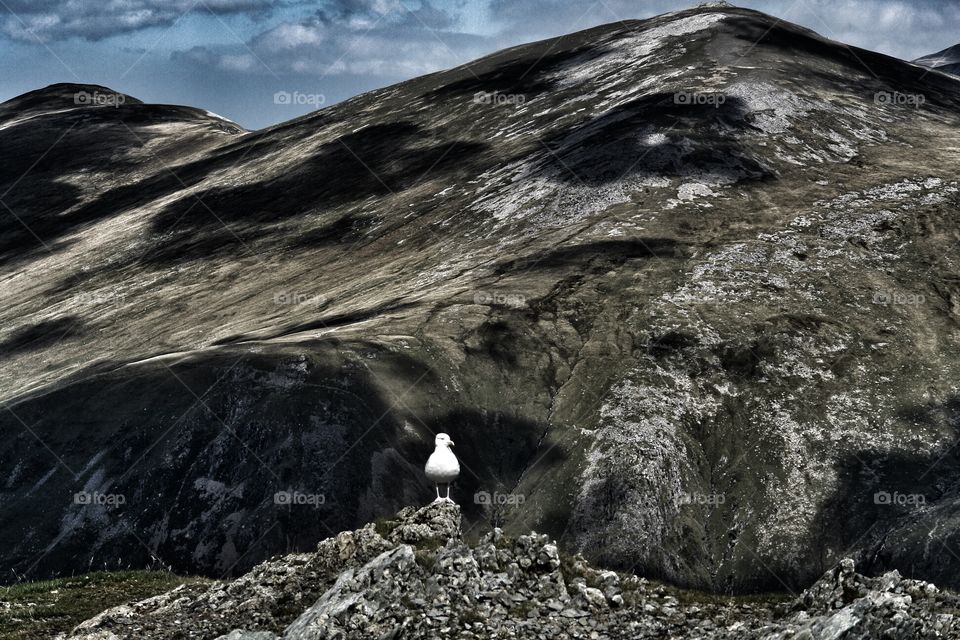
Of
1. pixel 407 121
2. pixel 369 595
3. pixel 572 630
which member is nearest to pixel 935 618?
pixel 572 630

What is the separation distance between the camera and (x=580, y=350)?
1452 inches

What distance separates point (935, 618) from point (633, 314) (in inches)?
882

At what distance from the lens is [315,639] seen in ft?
60.5

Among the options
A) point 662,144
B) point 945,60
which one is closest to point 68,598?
point 662,144

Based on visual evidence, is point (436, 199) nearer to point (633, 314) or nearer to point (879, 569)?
point (633, 314)

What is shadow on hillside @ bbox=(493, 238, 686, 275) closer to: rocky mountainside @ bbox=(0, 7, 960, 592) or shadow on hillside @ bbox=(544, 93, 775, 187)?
rocky mountainside @ bbox=(0, 7, 960, 592)

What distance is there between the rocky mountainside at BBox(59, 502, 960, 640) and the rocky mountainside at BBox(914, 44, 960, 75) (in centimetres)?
16991

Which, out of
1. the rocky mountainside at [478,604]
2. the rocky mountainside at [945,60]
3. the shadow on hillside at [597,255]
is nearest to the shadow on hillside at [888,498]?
the rocky mountainside at [478,604]

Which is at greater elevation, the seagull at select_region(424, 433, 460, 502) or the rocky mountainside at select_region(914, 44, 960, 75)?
A: the rocky mountainside at select_region(914, 44, 960, 75)

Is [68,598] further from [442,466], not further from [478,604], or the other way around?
[478,604]

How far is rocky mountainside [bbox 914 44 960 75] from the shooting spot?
170 metres

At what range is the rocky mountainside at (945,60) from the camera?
16988 cm

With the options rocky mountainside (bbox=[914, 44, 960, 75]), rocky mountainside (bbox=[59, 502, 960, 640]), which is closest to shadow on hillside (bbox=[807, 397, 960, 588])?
rocky mountainside (bbox=[59, 502, 960, 640])

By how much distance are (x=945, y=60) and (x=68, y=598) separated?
192 metres
